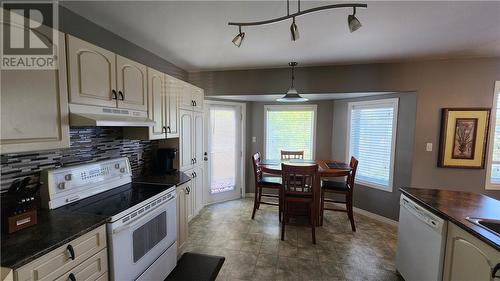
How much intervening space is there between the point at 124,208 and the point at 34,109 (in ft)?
2.65

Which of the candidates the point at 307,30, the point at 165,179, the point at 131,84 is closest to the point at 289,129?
the point at 307,30

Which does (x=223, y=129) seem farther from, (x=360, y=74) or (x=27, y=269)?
(x=27, y=269)

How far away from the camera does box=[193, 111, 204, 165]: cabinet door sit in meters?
3.20

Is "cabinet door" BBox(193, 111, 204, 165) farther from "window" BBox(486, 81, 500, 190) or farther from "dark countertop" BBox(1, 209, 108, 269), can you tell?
"window" BBox(486, 81, 500, 190)

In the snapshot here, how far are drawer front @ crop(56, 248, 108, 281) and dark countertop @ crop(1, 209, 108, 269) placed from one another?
0.60 feet

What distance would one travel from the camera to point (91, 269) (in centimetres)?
133

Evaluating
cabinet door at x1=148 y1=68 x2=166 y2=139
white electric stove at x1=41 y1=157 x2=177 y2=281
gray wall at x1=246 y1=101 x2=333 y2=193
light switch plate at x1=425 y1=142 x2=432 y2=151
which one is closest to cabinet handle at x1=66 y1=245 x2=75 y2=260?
white electric stove at x1=41 y1=157 x2=177 y2=281

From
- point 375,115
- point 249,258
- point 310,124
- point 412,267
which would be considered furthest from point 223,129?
point 412,267

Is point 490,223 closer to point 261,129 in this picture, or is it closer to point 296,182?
point 296,182

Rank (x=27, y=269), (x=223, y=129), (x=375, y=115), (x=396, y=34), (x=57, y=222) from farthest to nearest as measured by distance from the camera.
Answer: (x=223, y=129), (x=375, y=115), (x=396, y=34), (x=57, y=222), (x=27, y=269)

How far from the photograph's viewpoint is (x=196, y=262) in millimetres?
2395

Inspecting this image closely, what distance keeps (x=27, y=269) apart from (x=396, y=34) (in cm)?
319

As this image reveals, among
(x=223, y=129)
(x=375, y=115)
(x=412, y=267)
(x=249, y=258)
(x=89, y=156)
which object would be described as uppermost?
(x=375, y=115)

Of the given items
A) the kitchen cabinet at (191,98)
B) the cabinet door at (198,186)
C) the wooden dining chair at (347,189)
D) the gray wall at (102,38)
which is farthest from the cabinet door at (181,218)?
the wooden dining chair at (347,189)
